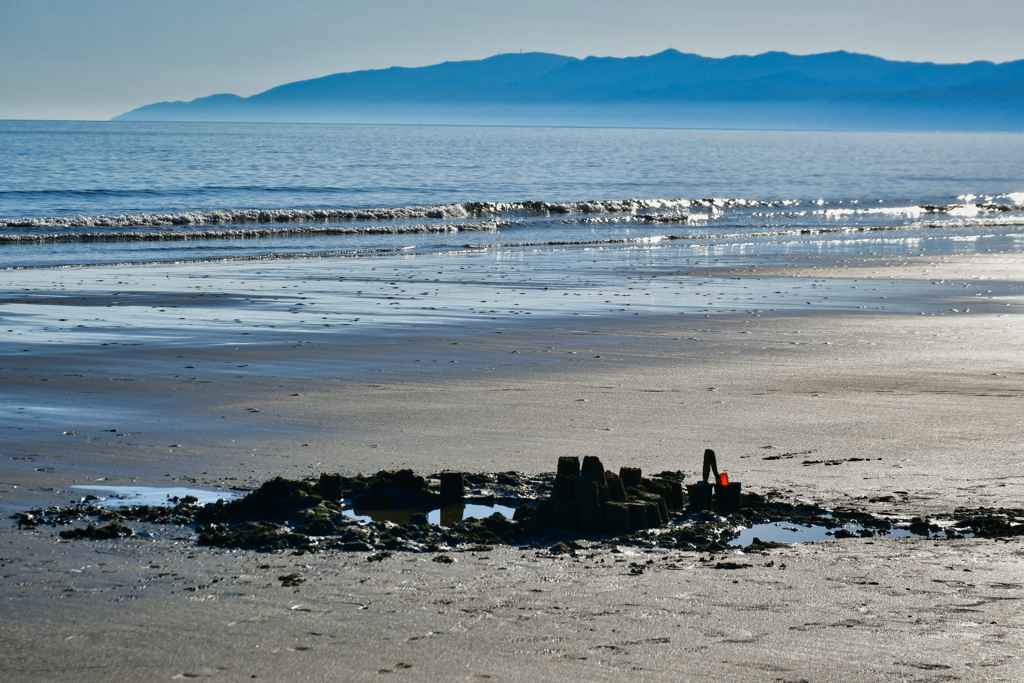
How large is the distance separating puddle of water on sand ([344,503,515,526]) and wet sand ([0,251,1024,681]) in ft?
2.09

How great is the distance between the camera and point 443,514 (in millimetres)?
4977

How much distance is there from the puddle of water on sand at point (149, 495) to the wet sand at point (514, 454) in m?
0.12

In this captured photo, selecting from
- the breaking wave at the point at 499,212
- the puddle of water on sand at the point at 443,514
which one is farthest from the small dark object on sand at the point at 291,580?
the breaking wave at the point at 499,212

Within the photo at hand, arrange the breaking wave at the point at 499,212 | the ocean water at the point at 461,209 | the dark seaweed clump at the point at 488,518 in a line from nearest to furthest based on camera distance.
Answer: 1. the dark seaweed clump at the point at 488,518
2. the ocean water at the point at 461,209
3. the breaking wave at the point at 499,212

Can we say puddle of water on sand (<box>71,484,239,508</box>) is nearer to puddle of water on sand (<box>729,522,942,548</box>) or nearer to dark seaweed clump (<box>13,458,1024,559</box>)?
dark seaweed clump (<box>13,458,1024,559</box>)

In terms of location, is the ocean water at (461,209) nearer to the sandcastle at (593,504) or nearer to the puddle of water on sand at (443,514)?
the puddle of water on sand at (443,514)

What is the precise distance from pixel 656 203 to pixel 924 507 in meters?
37.0

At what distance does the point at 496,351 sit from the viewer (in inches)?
391

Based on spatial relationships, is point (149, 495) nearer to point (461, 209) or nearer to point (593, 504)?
point (593, 504)

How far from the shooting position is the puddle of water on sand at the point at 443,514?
4883mm

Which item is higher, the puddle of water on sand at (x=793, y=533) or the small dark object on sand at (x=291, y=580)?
the small dark object on sand at (x=291, y=580)

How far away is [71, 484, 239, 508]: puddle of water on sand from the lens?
4965 mm

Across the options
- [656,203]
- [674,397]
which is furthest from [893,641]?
[656,203]

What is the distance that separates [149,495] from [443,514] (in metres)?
1.51
